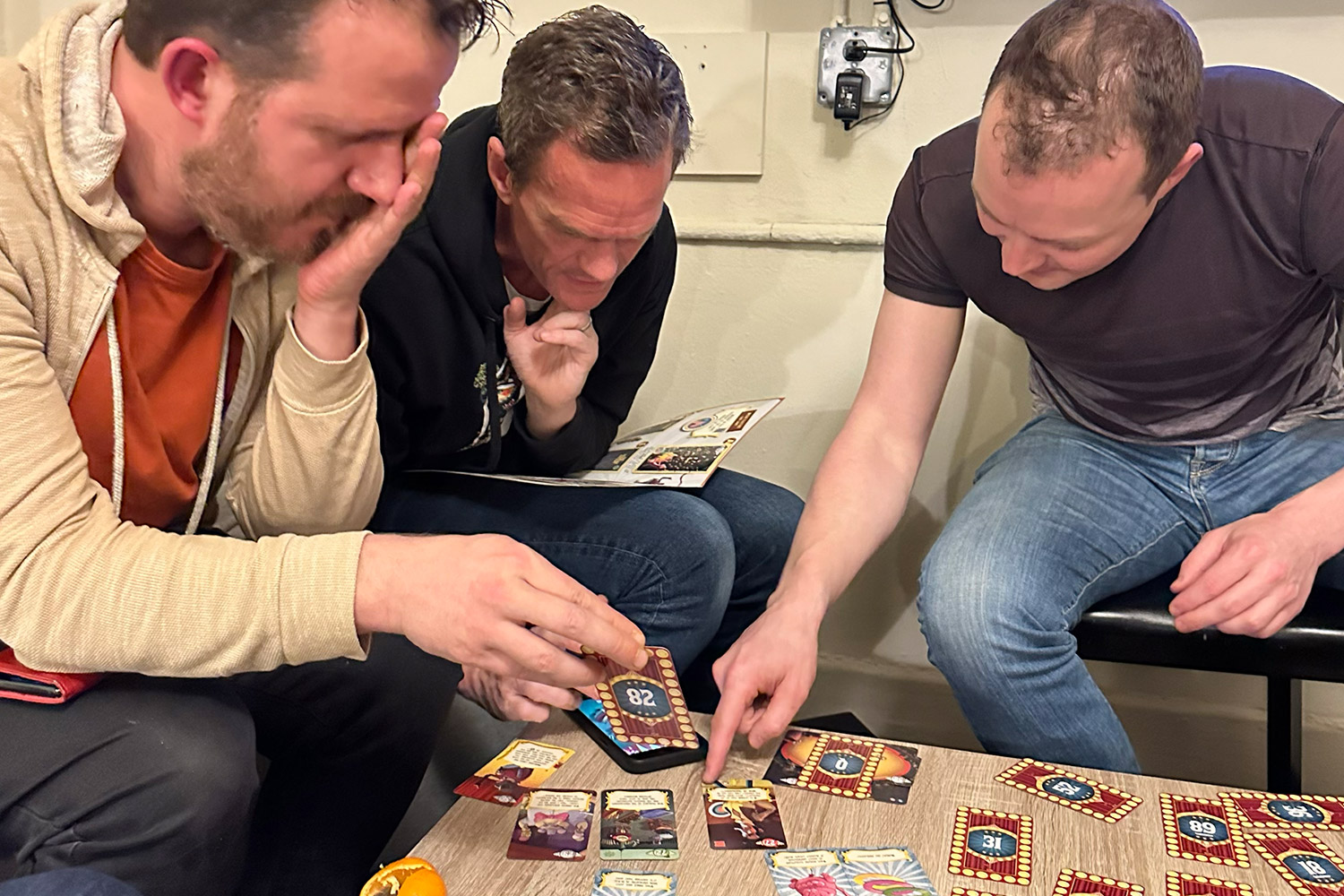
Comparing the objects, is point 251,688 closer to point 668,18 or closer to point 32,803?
point 32,803

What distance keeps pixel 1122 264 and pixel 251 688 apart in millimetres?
1107

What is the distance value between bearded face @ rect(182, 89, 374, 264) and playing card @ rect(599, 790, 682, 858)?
59 cm

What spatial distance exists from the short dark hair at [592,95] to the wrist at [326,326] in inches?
13.3

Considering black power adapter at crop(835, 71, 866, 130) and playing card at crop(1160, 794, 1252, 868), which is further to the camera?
black power adapter at crop(835, 71, 866, 130)

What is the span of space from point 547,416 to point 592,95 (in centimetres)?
44

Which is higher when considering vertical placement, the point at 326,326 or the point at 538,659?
the point at 326,326

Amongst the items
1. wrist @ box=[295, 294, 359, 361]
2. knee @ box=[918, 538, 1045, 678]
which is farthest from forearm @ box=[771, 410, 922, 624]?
wrist @ box=[295, 294, 359, 361]

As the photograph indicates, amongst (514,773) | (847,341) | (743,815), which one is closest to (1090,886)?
(743,815)

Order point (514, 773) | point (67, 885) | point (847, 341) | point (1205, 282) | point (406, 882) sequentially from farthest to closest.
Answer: point (847, 341) < point (1205, 282) < point (514, 773) < point (406, 882) < point (67, 885)

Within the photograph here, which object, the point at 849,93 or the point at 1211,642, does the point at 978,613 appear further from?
the point at 849,93

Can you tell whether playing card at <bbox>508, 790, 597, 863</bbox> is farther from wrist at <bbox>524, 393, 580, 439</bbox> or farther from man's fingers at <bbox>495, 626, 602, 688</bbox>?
wrist at <bbox>524, 393, 580, 439</bbox>

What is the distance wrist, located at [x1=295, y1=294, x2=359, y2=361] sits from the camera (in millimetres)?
1084

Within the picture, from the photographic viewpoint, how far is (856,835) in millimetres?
1018

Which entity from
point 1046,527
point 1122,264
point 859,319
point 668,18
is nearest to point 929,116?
point 859,319
